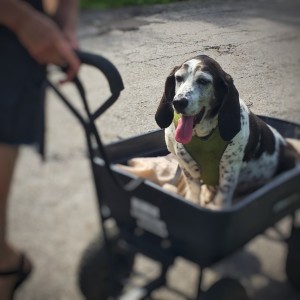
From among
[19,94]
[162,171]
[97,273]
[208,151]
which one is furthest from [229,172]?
[97,273]

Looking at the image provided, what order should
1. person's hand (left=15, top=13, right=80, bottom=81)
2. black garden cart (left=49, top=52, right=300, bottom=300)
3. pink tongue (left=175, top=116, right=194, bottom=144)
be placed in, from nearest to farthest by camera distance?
person's hand (left=15, top=13, right=80, bottom=81) < pink tongue (left=175, top=116, right=194, bottom=144) < black garden cart (left=49, top=52, right=300, bottom=300)

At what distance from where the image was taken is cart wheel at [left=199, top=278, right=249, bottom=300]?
112 centimetres

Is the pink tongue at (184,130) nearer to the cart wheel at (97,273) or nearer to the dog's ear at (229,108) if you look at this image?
the dog's ear at (229,108)

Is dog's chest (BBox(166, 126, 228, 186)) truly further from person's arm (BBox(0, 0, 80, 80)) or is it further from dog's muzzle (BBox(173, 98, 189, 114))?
person's arm (BBox(0, 0, 80, 80))

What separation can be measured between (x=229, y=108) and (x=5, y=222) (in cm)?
74

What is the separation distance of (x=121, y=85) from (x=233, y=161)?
26cm

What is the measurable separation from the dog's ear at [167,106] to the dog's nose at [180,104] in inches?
2.0

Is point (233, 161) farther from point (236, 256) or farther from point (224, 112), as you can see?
point (236, 256)

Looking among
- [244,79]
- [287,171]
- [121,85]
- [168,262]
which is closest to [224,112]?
[244,79]

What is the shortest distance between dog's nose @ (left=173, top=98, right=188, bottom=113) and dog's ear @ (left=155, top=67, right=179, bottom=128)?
0.05 m

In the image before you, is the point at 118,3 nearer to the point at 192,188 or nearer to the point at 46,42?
the point at 46,42

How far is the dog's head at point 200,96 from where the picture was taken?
75cm

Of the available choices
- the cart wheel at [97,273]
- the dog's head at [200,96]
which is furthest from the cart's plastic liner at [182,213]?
the cart wheel at [97,273]

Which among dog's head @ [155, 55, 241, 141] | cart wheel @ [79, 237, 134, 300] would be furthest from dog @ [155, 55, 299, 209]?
cart wheel @ [79, 237, 134, 300]
